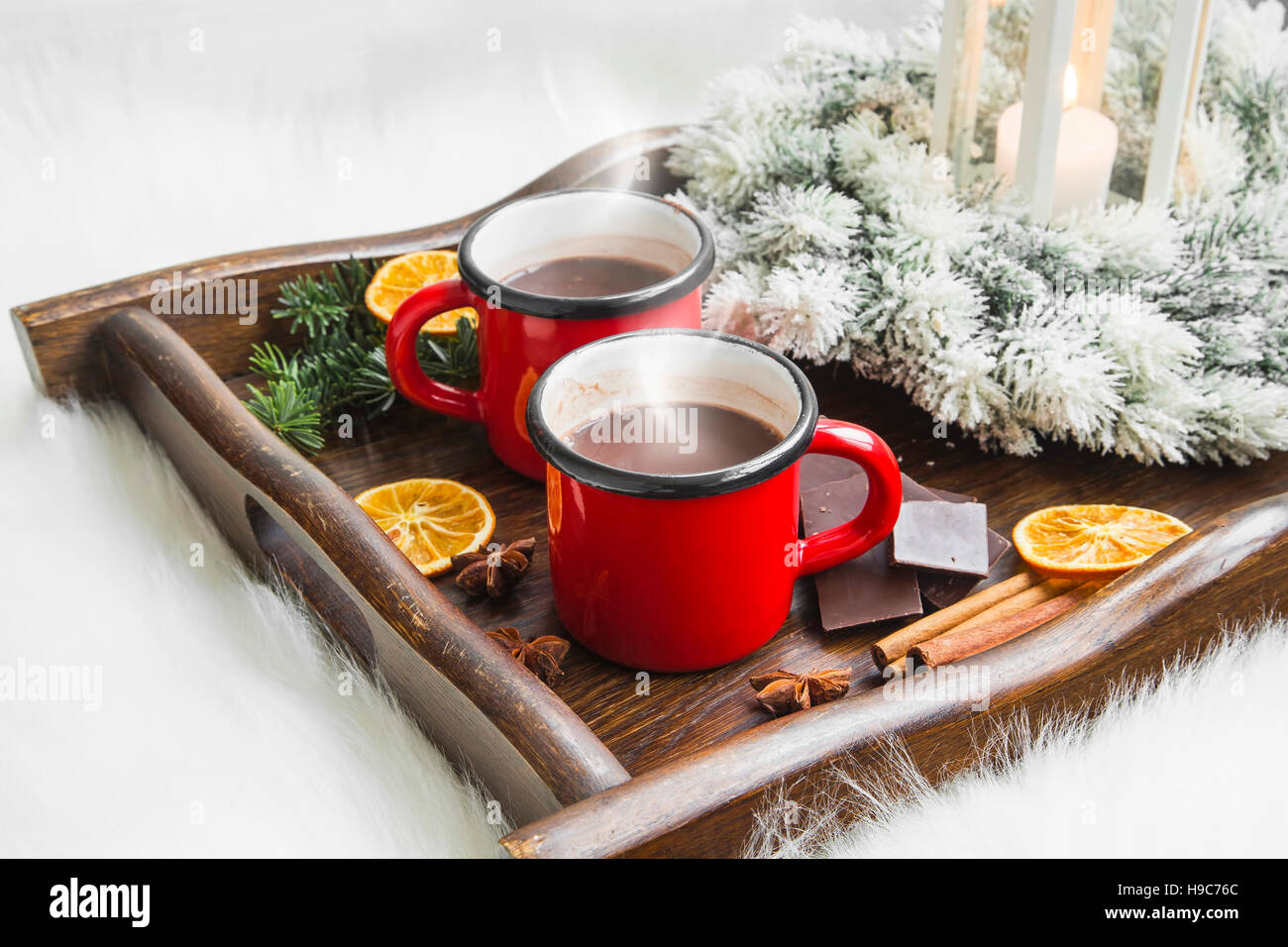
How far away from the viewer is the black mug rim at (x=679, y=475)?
2.06 ft

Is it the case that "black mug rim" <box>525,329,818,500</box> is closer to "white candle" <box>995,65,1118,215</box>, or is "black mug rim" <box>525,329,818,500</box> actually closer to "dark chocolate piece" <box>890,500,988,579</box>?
"dark chocolate piece" <box>890,500,988,579</box>

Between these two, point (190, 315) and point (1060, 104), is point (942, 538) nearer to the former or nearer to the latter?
point (1060, 104)

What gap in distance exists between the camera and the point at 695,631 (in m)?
0.68

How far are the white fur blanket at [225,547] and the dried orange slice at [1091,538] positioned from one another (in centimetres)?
8

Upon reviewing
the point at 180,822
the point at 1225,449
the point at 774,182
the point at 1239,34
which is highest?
the point at 1239,34

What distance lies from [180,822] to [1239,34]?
3.02ft

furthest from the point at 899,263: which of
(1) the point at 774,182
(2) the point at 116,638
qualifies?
(2) the point at 116,638

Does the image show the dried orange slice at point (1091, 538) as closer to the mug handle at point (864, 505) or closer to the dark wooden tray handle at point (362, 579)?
the mug handle at point (864, 505)

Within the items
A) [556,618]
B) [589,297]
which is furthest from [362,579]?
[589,297]

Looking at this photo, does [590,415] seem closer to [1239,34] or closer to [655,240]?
[655,240]

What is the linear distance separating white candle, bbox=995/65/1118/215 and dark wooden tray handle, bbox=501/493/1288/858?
333 mm

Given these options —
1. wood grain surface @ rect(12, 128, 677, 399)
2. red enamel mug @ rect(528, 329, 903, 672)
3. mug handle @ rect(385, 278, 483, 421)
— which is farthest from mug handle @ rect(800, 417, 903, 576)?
wood grain surface @ rect(12, 128, 677, 399)

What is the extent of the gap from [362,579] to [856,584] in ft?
0.90

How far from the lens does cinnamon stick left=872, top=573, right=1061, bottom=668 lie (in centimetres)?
70
